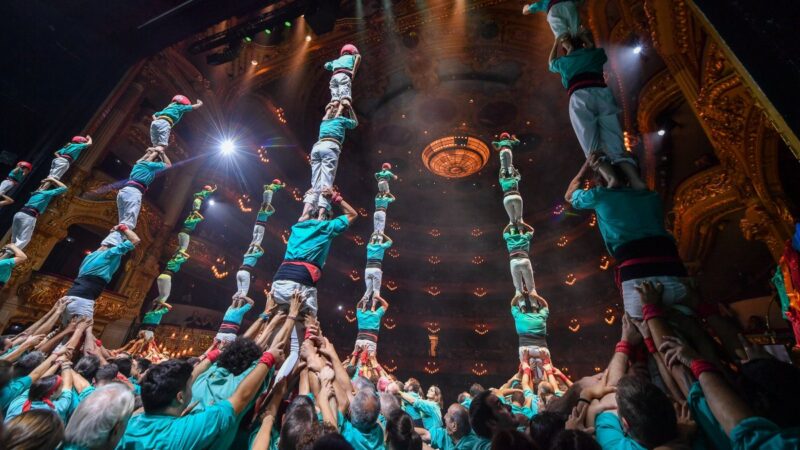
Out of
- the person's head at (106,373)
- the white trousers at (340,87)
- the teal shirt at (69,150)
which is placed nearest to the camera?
the person's head at (106,373)

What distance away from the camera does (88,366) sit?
320 centimetres

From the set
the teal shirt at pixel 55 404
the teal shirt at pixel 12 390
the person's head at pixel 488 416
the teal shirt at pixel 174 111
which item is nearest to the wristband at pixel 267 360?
the person's head at pixel 488 416

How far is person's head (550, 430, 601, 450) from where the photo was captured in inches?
49.6

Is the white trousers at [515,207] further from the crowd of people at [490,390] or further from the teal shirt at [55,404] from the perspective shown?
the teal shirt at [55,404]

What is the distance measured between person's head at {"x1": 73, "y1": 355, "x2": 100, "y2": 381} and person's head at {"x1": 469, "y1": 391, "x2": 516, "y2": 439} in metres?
3.68

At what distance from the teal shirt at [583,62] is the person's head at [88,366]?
4.97 meters

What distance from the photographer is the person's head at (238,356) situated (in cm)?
207

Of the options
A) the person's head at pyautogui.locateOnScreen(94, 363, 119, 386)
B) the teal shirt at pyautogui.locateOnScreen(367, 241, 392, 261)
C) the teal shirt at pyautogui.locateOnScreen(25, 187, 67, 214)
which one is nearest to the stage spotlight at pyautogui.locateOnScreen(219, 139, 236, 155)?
the teal shirt at pyautogui.locateOnScreen(25, 187, 67, 214)

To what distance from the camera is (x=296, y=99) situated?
43.7 feet

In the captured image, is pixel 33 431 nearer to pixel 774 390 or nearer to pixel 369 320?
pixel 774 390

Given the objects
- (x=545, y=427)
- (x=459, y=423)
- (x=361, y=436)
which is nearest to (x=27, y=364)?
(x=361, y=436)

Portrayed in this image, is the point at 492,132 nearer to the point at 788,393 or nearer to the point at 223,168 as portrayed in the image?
the point at 223,168

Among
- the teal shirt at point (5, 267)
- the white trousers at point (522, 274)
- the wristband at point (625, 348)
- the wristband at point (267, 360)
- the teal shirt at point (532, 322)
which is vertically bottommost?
the wristband at point (267, 360)

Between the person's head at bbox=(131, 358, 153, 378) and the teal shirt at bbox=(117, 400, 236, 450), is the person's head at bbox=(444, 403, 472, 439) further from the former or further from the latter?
the person's head at bbox=(131, 358, 153, 378)
